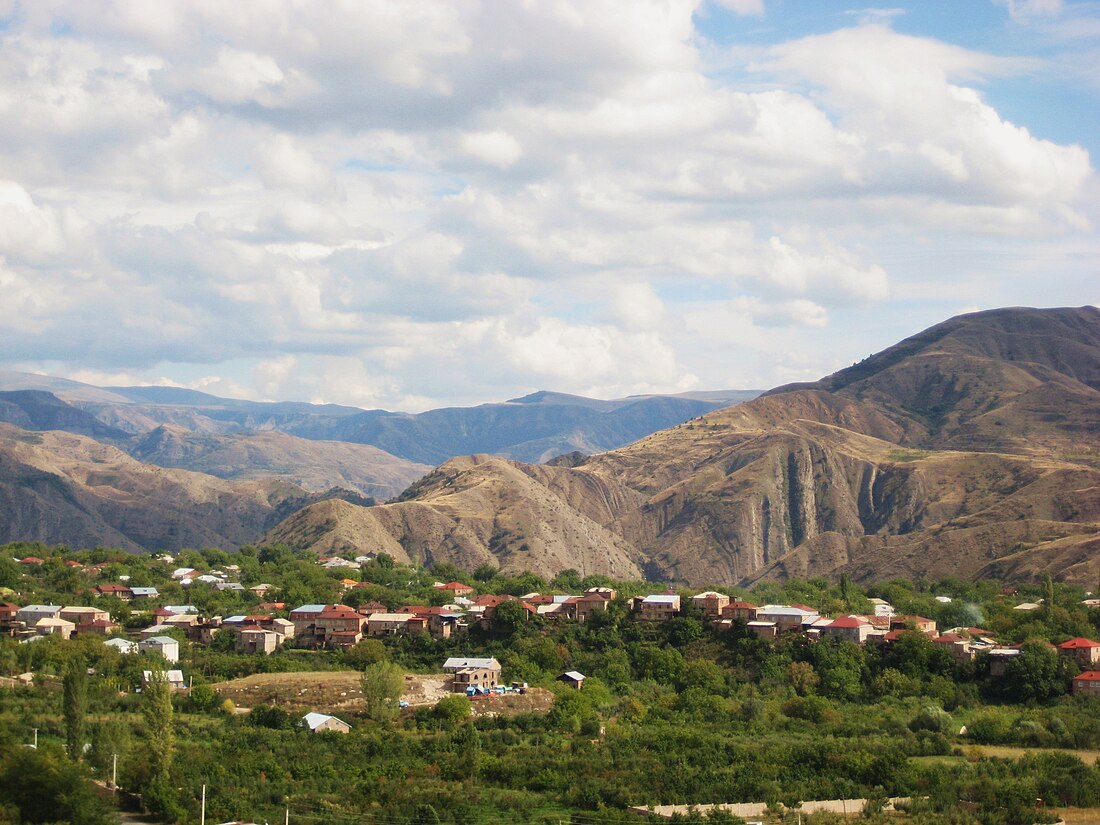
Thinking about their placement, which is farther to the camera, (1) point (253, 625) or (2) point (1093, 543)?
(2) point (1093, 543)

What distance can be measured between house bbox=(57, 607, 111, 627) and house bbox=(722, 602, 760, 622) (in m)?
43.7

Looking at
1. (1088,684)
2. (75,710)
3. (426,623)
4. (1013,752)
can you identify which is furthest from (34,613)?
(1088,684)

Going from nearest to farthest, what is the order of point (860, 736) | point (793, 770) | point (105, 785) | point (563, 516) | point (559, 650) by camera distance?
1. point (105, 785)
2. point (793, 770)
3. point (860, 736)
4. point (559, 650)
5. point (563, 516)

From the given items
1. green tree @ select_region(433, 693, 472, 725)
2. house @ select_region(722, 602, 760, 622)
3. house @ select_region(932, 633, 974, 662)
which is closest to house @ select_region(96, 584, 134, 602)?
green tree @ select_region(433, 693, 472, 725)

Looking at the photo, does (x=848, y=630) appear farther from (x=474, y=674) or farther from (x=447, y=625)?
(x=447, y=625)

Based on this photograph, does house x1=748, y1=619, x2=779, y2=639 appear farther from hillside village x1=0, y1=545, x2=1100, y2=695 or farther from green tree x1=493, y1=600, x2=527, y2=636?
green tree x1=493, y1=600, x2=527, y2=636

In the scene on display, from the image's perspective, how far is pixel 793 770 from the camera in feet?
198

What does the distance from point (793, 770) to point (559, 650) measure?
28.7 m

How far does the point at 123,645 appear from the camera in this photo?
8481 centimetres

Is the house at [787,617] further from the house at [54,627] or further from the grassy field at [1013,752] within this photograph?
the house at [54,627]

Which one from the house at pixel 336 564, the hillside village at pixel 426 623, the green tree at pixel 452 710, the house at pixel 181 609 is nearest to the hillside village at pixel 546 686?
the green tree at pixel 452 710

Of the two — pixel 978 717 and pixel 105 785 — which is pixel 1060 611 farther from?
pixel 105 785

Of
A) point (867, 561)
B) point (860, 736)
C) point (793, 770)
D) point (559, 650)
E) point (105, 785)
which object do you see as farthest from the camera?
point (867, 561)

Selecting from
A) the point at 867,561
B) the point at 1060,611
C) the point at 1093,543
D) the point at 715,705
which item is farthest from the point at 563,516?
the point at 715,705
